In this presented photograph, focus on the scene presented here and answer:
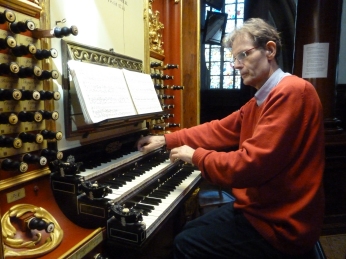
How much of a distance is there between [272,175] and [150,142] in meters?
1.00

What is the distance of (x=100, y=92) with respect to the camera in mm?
1539

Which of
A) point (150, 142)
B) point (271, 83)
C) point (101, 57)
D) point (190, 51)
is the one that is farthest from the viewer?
point (190, 51)

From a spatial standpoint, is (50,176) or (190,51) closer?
(50,176)

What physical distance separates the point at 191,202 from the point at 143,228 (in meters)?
1.95

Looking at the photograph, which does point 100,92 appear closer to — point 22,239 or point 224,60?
point 22,239

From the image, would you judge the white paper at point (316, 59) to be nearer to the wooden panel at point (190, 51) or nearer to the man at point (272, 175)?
the wooden panel at point (190, 51)

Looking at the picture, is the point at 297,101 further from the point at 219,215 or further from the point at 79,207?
the point at 79,207

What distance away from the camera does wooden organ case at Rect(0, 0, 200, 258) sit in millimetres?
1101

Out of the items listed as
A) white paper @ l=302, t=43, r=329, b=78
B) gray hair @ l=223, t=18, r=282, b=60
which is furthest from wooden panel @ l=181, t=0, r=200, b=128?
gray hair @ l=223, t=18, r=282, b=60

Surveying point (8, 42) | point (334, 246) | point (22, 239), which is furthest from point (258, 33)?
point (334, 246)

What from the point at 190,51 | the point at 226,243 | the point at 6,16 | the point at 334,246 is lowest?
the point at 334,246

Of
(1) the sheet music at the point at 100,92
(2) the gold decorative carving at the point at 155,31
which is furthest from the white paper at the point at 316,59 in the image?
(1) the sheet music at the point at 100,92

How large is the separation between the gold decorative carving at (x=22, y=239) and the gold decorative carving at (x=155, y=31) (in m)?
1.96

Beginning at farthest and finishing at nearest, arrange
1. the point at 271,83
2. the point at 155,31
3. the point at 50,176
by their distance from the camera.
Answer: the point at 155,31 < the point at 271,83 < the point at 50,176
